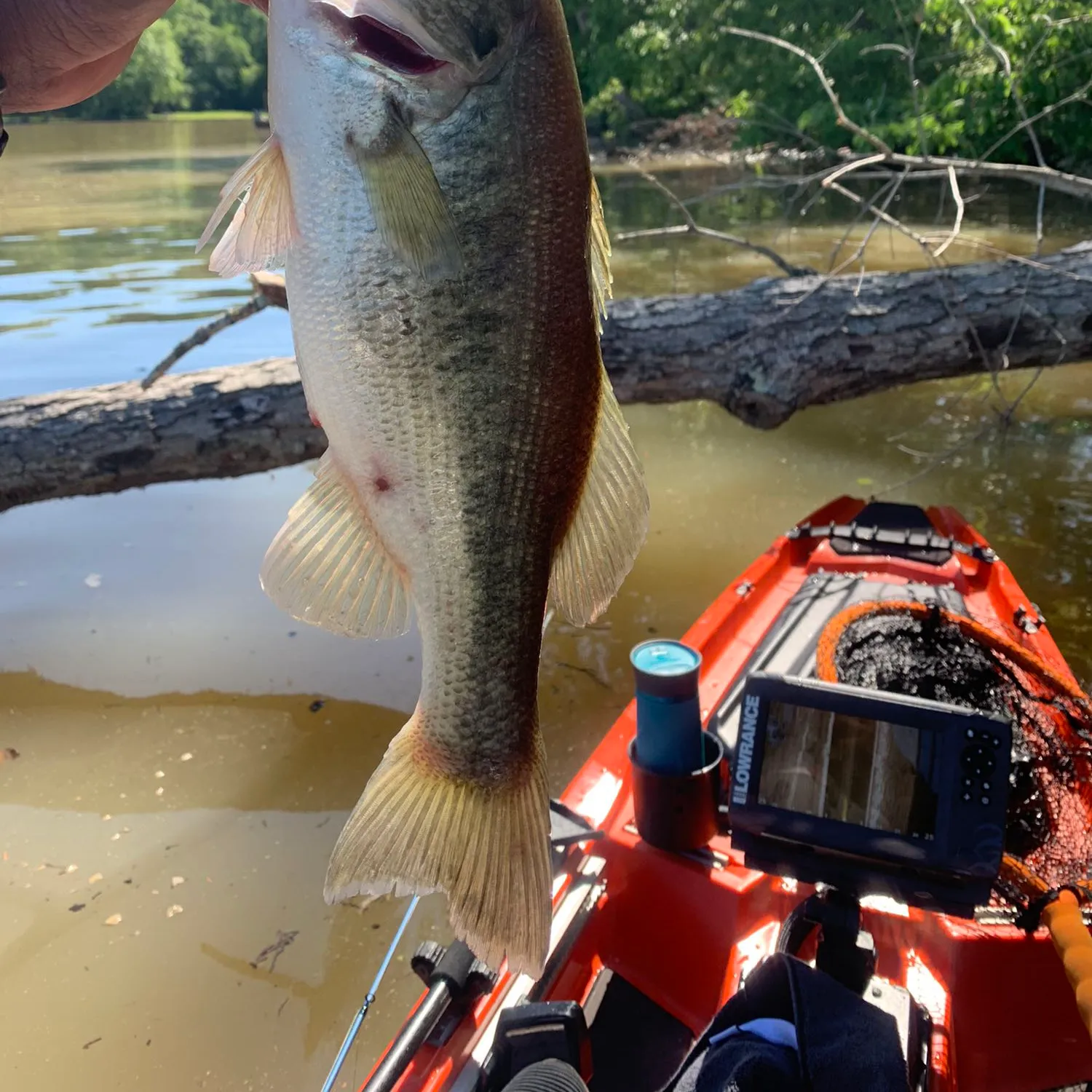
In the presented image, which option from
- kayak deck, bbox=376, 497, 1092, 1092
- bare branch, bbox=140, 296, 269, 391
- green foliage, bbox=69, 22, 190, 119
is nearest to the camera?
kayak deck, bbox=376, 497, 1092, 1092

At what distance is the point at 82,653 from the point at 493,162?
4291 mm

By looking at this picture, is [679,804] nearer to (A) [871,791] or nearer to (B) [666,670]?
(B) [666,670]

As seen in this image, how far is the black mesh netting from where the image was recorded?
2420 mm

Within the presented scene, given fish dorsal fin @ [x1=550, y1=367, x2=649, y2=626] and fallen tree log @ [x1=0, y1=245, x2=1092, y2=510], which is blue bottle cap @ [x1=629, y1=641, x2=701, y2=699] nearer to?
fish dorsal fin @ [x1=550, y1=367, x2=649, y2=626]

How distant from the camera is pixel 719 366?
484 cm

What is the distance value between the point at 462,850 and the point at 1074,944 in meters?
1.30

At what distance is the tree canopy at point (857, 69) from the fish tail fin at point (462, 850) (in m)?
1.27

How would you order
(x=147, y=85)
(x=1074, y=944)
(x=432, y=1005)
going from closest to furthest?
(x=1074, y=944) → (x=432, y=1005) → (x=147, y=85)

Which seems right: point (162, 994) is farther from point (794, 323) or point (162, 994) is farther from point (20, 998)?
point (794, 323)

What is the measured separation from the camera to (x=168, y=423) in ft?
14.6

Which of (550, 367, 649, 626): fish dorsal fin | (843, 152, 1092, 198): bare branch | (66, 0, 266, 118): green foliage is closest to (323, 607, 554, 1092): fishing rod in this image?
(550, 367, 649, 626): fish dorsal fin

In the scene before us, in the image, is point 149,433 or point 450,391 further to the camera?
point 149,433

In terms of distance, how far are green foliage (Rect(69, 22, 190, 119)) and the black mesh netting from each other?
49485mm

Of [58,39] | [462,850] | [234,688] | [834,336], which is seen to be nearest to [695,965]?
[462,850]
